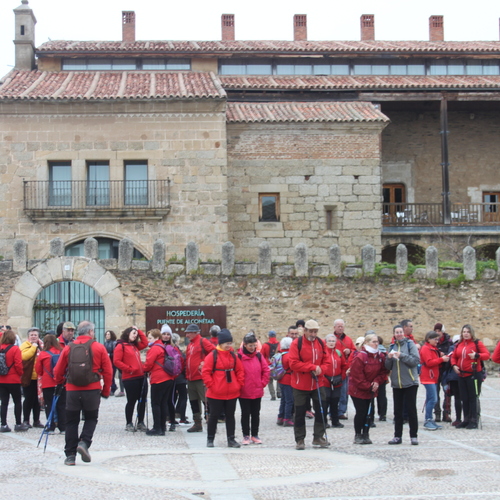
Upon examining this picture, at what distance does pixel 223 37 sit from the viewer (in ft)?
125

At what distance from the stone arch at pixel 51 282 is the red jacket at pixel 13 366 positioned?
9181 millimetres

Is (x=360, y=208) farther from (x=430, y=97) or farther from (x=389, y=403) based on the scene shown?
(x=389, y=403)

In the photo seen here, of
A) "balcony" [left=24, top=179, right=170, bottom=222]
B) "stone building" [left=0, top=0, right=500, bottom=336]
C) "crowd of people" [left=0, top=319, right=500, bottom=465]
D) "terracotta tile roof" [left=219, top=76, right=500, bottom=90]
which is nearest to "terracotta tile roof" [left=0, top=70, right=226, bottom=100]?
"stone building" [left=0, top=0, right=500, bottom=336]

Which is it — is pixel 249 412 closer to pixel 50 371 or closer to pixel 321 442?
pixel 321 442

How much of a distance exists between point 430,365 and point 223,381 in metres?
3.53

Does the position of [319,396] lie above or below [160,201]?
below

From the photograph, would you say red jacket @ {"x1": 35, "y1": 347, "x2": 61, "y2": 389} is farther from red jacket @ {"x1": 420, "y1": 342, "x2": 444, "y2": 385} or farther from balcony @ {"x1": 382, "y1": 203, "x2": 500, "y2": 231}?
balcony @ {"x1": 382, "y1": 203, "x2": 500, "y2": 231}

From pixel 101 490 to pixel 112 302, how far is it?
14.0 metres

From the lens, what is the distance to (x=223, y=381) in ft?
35.0

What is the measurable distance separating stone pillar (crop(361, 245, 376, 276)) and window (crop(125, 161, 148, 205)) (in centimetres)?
721

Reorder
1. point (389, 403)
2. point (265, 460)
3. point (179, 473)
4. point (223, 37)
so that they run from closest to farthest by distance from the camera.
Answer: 1. point (179, 473)
2. point (265, 460)
3. point (389, 403)
4. point (223, 37)

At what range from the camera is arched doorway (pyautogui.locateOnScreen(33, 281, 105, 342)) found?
2195 centimetres

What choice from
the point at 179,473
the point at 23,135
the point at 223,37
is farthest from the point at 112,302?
the point at 223,37

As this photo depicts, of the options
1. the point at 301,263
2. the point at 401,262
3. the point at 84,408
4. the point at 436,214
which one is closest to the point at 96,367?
the point at 84,408
